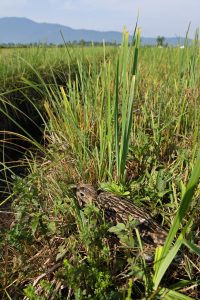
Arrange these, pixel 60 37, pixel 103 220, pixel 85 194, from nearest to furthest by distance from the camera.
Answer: pixel 103 220 → pixel 85 194 → pixel 60 37

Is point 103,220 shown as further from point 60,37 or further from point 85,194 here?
point 60,37

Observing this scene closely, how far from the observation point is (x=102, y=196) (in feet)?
4.13

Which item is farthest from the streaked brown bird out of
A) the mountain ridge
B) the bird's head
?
the mountain ridge

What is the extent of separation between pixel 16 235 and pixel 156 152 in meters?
0.75

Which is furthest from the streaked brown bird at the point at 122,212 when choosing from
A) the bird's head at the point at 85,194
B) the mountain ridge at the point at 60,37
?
the mountain ridge at the point at 60,37

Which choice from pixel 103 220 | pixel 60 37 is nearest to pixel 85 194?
pixel 103 220

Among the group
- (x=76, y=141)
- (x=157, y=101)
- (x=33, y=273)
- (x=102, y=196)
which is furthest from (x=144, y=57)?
(x=33, y=273)

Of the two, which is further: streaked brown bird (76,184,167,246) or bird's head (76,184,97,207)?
bird's head (76,184,97,207)

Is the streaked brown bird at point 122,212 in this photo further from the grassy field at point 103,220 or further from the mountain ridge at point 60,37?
the mountain ridge at point 60,37

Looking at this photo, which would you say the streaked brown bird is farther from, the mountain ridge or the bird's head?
the mountain ridge

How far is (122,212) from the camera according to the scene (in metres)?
1.19

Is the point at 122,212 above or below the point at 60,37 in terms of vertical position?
below

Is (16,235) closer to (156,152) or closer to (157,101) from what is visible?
(156,152)

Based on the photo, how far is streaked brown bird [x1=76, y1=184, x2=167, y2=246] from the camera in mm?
1131
